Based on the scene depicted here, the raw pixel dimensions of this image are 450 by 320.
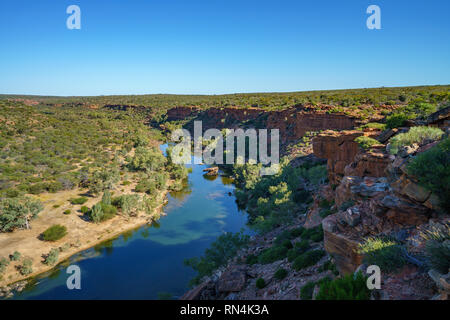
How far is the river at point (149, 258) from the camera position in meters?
19.5

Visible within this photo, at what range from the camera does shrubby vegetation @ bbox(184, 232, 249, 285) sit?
689 inches

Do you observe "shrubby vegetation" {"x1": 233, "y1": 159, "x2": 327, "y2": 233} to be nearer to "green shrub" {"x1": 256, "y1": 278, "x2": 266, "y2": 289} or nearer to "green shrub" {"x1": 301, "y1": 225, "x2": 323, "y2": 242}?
"green shrub" {"x1": 301, "y1": 225, "x2": 323, "y2": 242}

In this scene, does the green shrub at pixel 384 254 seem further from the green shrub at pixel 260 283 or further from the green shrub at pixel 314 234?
the green shrub at pixel 314 234

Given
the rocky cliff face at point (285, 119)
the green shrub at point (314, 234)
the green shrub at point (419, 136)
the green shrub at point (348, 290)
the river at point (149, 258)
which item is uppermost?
the rocky cliff face at point (285, 119)

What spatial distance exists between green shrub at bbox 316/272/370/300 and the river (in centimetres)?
1546

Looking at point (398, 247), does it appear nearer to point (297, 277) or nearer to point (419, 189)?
point (419, 189)

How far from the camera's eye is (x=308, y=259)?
1312 cm

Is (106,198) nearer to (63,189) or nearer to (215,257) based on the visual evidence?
(63,189)

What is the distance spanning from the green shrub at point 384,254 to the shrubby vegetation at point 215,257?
12255 millimetres

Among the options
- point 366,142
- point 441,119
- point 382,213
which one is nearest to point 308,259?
point 382,213

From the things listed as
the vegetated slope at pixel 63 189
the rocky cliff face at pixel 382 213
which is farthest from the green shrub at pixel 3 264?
the rocky cliff face at pixel 382 213

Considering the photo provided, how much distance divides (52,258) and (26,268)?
1825mm

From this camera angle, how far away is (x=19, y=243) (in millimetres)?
22250

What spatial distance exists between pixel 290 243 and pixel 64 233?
879 inches
